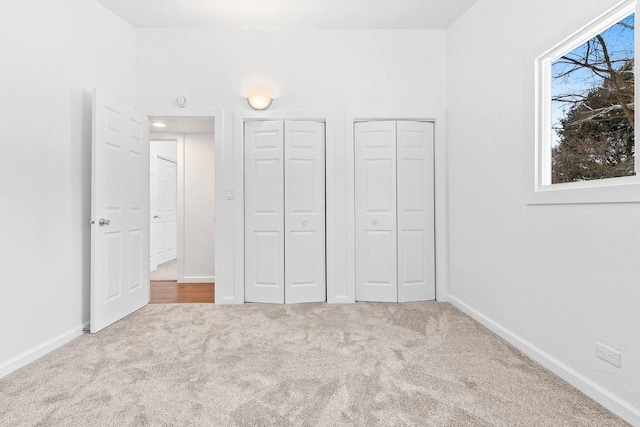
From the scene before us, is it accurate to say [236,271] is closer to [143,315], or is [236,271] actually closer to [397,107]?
[143,315]

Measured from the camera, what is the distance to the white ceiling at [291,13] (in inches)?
107

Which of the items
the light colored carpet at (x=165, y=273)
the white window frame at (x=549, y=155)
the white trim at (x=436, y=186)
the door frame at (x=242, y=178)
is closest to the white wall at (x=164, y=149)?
the light colored carpet at (x=165, y=273)

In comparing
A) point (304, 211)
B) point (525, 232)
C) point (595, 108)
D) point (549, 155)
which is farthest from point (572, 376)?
point (304, 211)

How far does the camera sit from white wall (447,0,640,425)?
1.51 meters

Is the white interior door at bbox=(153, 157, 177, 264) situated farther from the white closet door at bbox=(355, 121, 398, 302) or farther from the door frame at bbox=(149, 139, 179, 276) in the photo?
the white closet door at bbox=(355, 121, 398, 302)

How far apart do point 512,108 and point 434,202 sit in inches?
46.2

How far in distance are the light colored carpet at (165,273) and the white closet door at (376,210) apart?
280cm

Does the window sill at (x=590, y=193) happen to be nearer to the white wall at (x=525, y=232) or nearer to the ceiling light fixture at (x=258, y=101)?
the white wall at (x=525, y=232)

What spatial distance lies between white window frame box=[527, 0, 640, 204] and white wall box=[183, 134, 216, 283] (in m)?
3.62

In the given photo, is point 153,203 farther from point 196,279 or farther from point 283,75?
point 283,75

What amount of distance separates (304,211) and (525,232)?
1.88 metres

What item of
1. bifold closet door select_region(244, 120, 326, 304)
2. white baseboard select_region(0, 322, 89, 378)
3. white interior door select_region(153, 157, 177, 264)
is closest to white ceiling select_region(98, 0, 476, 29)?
bifold closet door select_region(244, 120, 326, 304)

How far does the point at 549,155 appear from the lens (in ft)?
6.64

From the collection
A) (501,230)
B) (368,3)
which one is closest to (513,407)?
(501,230)
